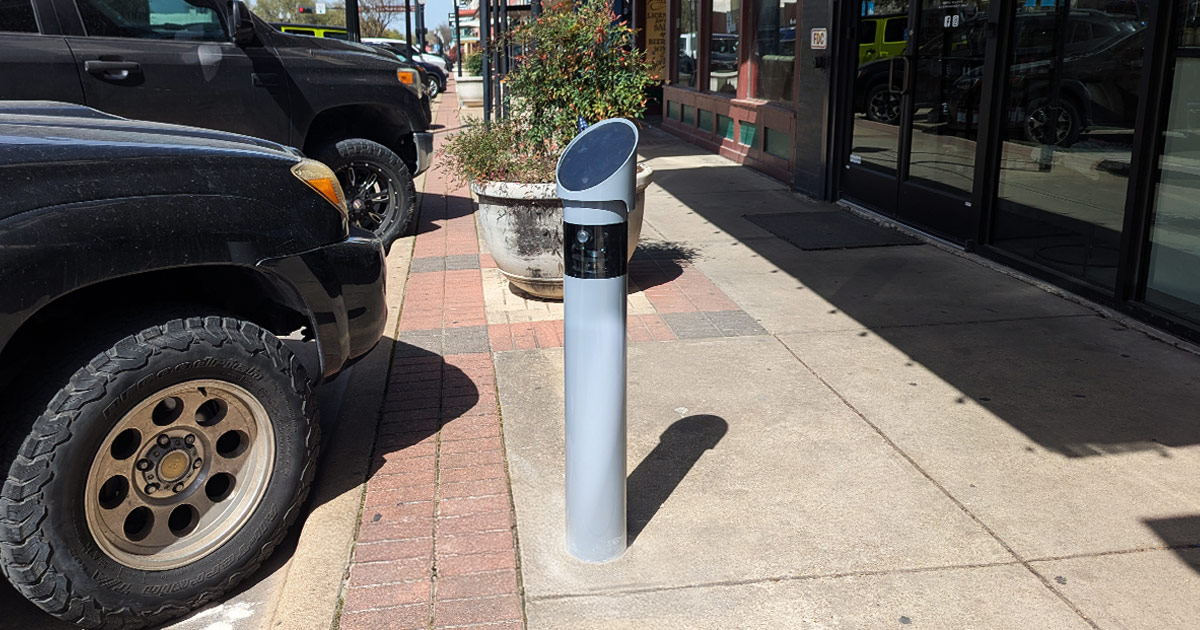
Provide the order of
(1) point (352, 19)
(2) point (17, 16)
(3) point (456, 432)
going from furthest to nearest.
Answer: (1) point (352, 19), (2) point (17, 16), (3) point (456, 432)

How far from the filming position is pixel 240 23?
23.4 ft

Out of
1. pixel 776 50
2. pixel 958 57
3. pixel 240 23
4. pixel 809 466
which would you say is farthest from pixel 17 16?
pixel 776 50

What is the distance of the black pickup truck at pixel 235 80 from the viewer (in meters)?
6.57

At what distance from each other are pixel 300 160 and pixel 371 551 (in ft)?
4.55

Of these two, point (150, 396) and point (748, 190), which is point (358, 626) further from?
point (748, 190)

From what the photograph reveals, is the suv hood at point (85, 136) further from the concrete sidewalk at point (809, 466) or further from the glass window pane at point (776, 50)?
the glass window pane at point (776, 50)

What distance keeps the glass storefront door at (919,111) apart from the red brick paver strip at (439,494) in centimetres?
363

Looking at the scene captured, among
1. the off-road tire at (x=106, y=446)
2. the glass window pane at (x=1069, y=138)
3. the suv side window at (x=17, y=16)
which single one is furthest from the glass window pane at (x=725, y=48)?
the off-road tire at (x=106, y=446)

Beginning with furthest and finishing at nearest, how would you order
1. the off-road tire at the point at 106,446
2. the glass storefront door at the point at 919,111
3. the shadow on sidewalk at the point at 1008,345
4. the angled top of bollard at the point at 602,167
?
the glass storefront door at the point at 919,111 < the shadow on sidewalk at the point at 1008,345 < the angled top of bollard at the point at 602,167 < the off-road tire at the point at 106,446

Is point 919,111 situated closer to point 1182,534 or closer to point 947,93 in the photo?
point 947,93

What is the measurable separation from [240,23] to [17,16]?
1.37m

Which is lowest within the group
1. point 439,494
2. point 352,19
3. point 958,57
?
point 439,494

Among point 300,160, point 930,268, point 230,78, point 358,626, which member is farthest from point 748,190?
point 358,626

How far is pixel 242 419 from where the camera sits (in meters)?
3.22
